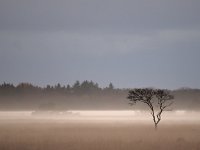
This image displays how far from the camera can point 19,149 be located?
124ft

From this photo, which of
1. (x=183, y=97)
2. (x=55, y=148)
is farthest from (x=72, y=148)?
(x=183, y=97)

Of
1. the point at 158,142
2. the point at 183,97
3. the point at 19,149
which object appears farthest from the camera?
the point at 183,97

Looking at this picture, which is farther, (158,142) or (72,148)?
(158,142)

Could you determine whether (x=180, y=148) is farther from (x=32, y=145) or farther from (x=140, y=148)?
(x=32, y=145)

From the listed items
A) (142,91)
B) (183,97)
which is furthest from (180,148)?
(183,97)

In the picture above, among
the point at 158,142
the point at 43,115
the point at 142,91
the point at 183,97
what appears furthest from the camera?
the point at 183,97

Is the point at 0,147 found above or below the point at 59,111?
below

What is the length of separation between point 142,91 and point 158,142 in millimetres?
22758

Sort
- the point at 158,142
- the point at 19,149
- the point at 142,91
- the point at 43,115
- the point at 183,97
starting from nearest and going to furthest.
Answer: the point at 19,149
the point at 158,142
the point at 142,91
the point at 43,115
the point at 183,97

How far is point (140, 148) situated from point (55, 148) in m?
6.62

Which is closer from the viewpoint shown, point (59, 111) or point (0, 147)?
point (0, 147)

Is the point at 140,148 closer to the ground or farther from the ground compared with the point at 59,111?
closer to the ground

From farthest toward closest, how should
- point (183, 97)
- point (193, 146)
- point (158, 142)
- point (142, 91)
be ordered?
point (183, 97)
point (142, 91)
point (158, 142)
point (193, 146)

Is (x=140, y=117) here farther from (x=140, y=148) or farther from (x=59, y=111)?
(x=140, y=148)
